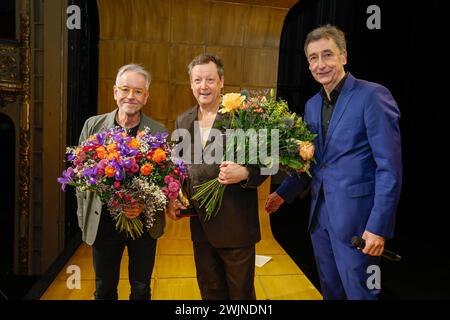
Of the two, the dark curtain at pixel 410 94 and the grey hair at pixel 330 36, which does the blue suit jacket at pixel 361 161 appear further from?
the dark curtain at pixel 410 94

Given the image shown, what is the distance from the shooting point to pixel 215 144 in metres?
1.83

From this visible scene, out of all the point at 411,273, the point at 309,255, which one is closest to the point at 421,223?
the point at 411,273

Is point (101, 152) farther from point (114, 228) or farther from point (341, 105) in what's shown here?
point (341, 105)

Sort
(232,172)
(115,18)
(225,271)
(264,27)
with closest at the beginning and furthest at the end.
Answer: (232,172), (225,271), (115,18), (264,27)

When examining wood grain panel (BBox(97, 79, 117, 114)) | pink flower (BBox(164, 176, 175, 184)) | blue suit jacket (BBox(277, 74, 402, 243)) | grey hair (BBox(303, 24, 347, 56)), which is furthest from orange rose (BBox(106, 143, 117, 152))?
wood grain panel (BBox(97, 79, 117, 114))

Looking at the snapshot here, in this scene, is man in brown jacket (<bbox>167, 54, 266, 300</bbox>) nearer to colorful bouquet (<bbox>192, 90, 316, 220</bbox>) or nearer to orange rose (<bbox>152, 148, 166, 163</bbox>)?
colorful bouquet (<bbox>192, 90, 316, 220</bbox>)

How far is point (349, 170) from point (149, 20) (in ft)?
11.2

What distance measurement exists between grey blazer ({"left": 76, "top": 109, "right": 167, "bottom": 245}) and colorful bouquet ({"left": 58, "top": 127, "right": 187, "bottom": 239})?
0.13m

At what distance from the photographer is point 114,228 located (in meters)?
1.88

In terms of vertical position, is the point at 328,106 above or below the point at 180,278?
above

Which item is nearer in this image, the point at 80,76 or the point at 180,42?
the point at 80,76

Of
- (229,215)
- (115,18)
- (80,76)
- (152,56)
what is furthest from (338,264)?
(115,18)

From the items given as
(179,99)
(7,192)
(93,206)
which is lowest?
(7,192)

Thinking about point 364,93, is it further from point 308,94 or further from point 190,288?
point 308,94
